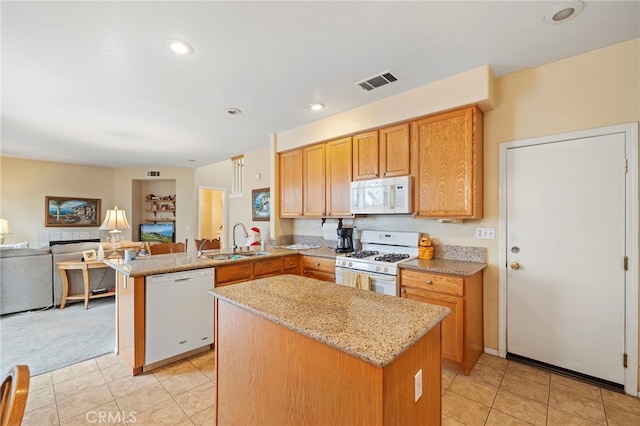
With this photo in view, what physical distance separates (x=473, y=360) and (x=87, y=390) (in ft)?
10.4

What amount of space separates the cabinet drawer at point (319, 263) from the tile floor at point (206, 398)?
4.78 ft

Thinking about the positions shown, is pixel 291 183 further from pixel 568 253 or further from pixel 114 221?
pixel 114 221

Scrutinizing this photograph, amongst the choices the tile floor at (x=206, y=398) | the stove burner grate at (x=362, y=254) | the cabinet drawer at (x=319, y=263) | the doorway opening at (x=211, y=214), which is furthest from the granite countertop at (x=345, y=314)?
the doorway opening at (x=211, y=214)

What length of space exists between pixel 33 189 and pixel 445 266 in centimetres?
848

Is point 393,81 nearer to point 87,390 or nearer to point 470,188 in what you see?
point 470,188

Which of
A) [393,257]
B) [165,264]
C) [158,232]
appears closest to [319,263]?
[393,257]

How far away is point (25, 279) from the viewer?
381 cm

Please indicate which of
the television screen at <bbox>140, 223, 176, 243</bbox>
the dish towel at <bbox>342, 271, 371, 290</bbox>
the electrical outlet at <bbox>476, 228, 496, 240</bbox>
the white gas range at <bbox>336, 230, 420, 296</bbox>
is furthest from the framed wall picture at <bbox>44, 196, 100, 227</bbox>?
the electrical outlet at <bbox>476, 228, 496, 240</bbox>

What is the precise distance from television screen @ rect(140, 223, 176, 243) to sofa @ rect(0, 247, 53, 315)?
3493 millimetres

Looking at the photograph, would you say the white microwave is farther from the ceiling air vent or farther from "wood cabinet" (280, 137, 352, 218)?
the ceiling air vent

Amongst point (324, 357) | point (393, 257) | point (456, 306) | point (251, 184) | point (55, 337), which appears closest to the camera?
point (324, 357)

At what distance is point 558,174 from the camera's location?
2336 millimetres

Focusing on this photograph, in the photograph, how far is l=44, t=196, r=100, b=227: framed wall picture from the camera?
642 centimetres

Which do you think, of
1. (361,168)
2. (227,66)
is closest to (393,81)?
(361,168)
